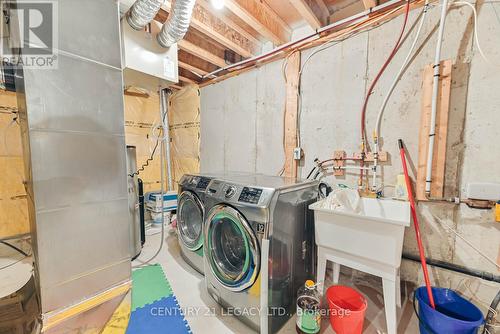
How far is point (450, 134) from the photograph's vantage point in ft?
5.08

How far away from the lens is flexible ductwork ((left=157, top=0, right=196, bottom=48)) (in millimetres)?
1559

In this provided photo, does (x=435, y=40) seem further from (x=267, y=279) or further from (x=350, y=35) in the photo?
(x=267, y=279)

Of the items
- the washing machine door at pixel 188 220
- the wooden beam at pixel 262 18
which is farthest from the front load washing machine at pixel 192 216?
the wooden beam at pixel 262 18

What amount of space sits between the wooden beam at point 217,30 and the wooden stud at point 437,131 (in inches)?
76.2

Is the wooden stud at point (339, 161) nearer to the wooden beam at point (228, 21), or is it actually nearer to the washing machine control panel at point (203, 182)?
the washing machine control panel at point (203, 182)

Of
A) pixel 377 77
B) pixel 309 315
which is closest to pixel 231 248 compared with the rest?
pixel 309 315

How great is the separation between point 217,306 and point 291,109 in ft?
6.96

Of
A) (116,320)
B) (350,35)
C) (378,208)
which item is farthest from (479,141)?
(116,320)

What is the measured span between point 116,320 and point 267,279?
976mm

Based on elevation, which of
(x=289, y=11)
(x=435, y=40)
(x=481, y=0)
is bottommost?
(x=435, y=40)

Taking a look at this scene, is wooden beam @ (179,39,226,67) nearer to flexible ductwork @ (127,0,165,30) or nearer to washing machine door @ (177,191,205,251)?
flexible ductwork @ (127,0,165,30)

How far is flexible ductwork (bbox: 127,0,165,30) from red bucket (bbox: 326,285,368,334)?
2588 millimetres

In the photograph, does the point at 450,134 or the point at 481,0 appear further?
the point at 450,134

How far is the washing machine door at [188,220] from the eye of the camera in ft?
7.14
